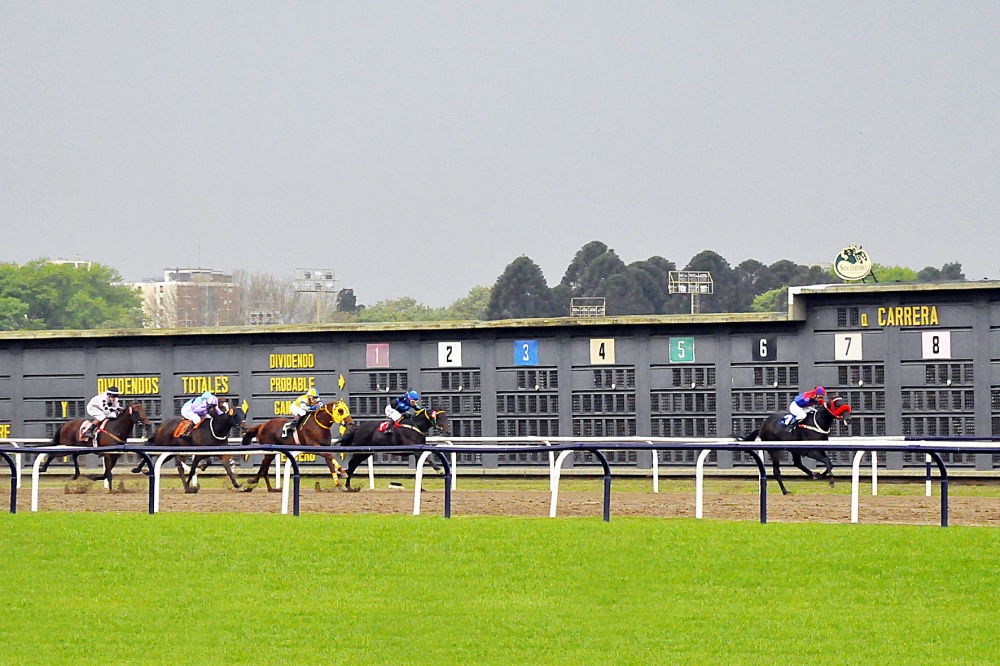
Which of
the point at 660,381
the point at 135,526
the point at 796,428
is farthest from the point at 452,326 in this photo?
the point at 135,526

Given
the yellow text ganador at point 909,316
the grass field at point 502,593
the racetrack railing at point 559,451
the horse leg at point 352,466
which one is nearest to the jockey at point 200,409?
the horse leg at point 352,466

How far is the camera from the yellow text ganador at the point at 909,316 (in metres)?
Result: 21.3

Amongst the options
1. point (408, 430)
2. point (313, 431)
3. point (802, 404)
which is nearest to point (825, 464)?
point (802, 404)

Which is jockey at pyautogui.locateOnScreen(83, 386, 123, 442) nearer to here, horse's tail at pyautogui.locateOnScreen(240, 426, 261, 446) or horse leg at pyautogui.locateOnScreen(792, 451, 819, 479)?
horse's tail at pyautogui.locateOnScreen(240, 426, 261, 446)

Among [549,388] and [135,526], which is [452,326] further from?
[135,526]

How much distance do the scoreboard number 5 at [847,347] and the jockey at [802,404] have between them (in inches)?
69.1

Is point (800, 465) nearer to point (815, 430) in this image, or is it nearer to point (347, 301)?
point (815, 430)

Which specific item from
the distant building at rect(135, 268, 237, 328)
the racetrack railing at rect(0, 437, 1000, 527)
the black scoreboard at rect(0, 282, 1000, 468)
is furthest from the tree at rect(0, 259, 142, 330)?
the racetrack railing at rect(0, 437, 1000, 527)

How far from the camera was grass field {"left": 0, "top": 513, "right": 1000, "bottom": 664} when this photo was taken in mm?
7371

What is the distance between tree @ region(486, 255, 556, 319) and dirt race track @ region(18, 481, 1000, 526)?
74172 mm

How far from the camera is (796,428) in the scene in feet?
66.3

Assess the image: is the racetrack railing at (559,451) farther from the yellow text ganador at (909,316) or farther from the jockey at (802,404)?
the yellow text ganador at (909,316)

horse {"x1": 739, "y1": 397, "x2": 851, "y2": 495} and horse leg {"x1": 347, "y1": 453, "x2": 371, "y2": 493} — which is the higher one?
horse {"x1": 739, "y1": 397, "x2": 851, "y2": 495}

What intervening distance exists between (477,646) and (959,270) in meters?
85.3
